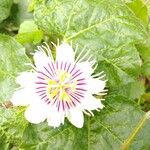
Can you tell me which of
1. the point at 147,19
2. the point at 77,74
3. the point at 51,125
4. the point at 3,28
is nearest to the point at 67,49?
the point at 77,74

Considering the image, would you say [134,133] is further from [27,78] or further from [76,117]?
[27,78]

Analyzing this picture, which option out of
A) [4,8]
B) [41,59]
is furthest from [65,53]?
[4,8]

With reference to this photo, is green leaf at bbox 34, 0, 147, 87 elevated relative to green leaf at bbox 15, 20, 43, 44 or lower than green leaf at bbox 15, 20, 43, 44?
elevated

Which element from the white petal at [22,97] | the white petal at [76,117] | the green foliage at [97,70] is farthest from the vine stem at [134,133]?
the white petal at [22,97]

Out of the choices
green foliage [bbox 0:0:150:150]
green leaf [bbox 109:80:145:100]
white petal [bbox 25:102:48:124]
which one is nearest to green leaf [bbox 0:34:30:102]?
green foliage [bbox 0:0:150:150]

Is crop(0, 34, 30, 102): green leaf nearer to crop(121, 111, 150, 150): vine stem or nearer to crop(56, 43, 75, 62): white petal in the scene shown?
crop(56, 43, 75, 62): white petal

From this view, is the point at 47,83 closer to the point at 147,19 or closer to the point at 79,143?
the point at 79,143

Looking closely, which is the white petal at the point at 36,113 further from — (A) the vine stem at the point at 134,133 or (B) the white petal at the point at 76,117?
(A) the vine stem at the point at 134,133
